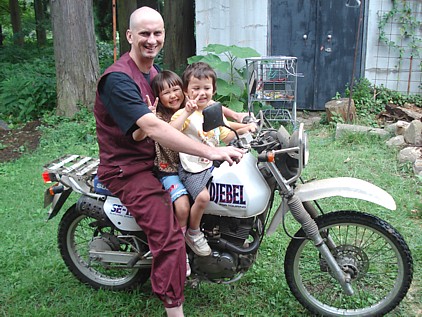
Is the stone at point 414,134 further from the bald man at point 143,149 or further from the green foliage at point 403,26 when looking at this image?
the bald man at point 143,149

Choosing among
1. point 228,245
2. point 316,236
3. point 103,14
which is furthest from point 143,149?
point 103,14

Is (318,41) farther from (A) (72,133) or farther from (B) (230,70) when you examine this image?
(A) (72,133)

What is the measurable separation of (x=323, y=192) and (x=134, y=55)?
1.44 m

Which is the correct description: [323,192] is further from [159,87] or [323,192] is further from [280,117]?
[280,117]

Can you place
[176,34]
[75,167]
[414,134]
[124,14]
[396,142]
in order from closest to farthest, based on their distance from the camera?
[75,167] < [414,134] < [396,142] < [176,34] < [124,14]

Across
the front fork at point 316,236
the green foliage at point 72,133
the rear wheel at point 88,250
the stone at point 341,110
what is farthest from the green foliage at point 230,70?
the front fork at point 316,236

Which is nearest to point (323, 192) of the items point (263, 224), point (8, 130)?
point (263, 224)

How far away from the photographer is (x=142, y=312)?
3201 millimetres

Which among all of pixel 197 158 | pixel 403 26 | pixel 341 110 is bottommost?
pixel 341 110

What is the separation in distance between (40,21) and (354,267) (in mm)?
17138

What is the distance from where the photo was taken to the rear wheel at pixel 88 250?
3.23 metres

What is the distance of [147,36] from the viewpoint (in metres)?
2.74

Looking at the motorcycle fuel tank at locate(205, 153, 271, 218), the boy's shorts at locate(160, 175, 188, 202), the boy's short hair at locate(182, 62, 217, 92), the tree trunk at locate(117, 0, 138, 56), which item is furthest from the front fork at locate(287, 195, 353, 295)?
the tree trunk at locate(117, 0, 138, 56)

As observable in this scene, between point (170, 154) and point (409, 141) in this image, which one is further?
point (409, 141)
